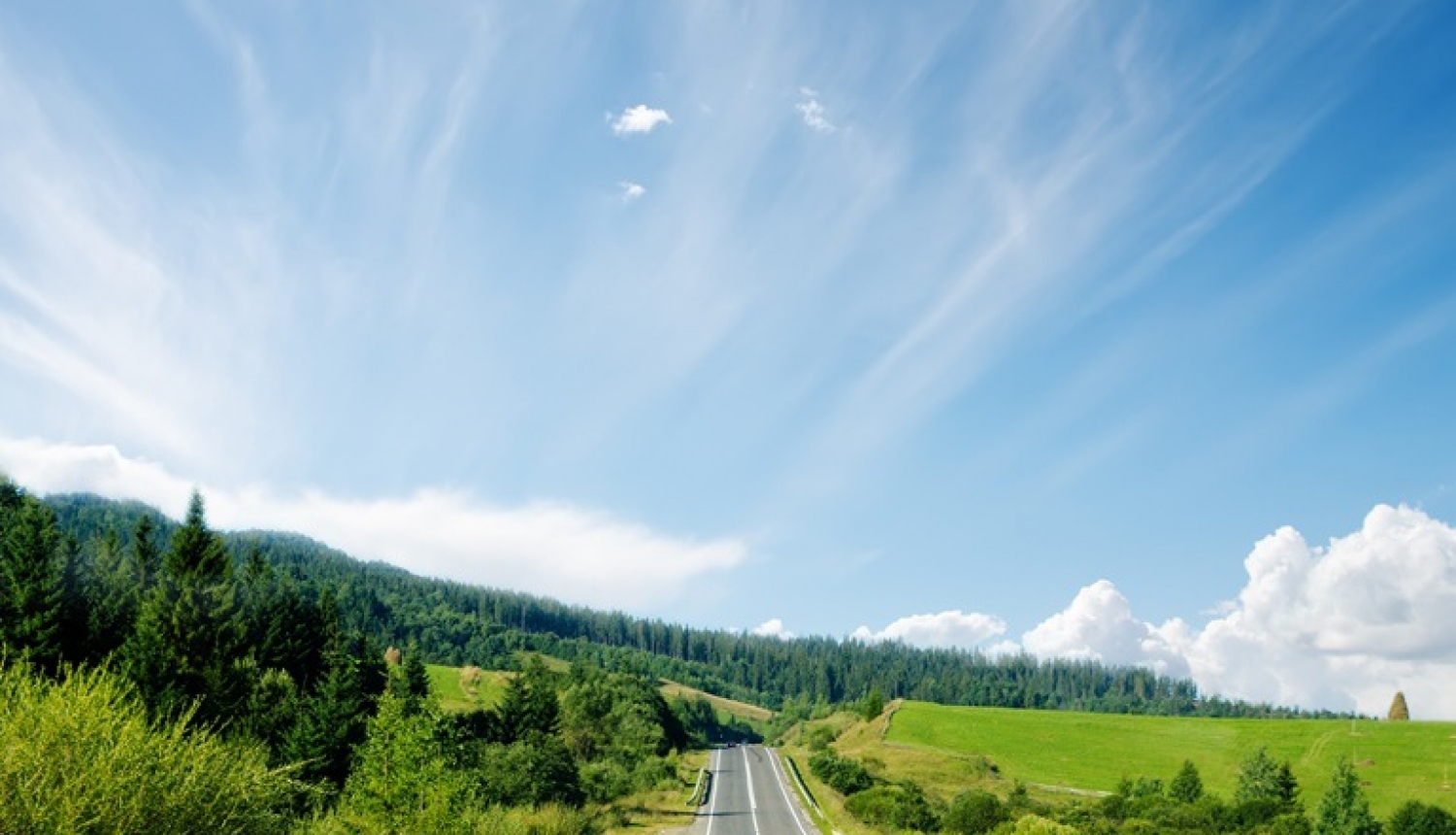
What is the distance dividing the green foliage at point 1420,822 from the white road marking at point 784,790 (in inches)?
1248

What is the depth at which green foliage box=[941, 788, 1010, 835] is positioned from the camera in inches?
2110

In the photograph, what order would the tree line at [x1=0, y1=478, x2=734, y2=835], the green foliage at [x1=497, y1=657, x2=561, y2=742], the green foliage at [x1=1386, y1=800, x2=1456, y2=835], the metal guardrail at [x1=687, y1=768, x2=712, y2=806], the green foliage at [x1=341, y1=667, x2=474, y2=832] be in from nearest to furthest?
the tree line at [x1=0, y1=478, x2=734, y2=835] < the green foliage at [x1=341, y1=667, x2=474, y2=832] < the green foliage at [x1=1386, y1=800, x2=1456, y2=835] < the metal guardrail at [x1=687, y1=768, x2=712, y2=806] < the green foliage at [x1=497, y1=657, x2=561, y2=742]

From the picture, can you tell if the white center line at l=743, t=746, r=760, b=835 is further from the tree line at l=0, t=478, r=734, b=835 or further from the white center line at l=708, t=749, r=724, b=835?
the tree line at l=0, t=478, r=734, b=835

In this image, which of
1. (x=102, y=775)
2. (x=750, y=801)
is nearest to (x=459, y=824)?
(x=102, y=775)

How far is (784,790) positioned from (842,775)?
5.48 m

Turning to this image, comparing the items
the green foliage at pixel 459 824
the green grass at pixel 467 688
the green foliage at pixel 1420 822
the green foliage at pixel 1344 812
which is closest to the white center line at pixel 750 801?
the green foliage at pixel 459 824

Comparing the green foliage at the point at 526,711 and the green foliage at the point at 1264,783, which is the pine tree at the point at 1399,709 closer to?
the green foliage at the point at 1264,783

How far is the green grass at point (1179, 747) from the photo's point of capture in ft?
271

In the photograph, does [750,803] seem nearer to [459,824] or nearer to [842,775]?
[842,775]

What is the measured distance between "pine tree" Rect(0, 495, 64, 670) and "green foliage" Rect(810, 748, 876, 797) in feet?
174

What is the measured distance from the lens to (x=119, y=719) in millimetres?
15359

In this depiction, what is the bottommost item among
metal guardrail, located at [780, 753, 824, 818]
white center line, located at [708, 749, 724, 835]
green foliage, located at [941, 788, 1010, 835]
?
white center line, located at [708, 749, 724, 835]

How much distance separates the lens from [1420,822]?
5100cm

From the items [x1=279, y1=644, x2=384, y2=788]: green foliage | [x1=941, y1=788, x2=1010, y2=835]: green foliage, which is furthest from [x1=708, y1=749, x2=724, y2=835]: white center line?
[x1=279, y1=644, x2=384, y2=788]: green foliage
